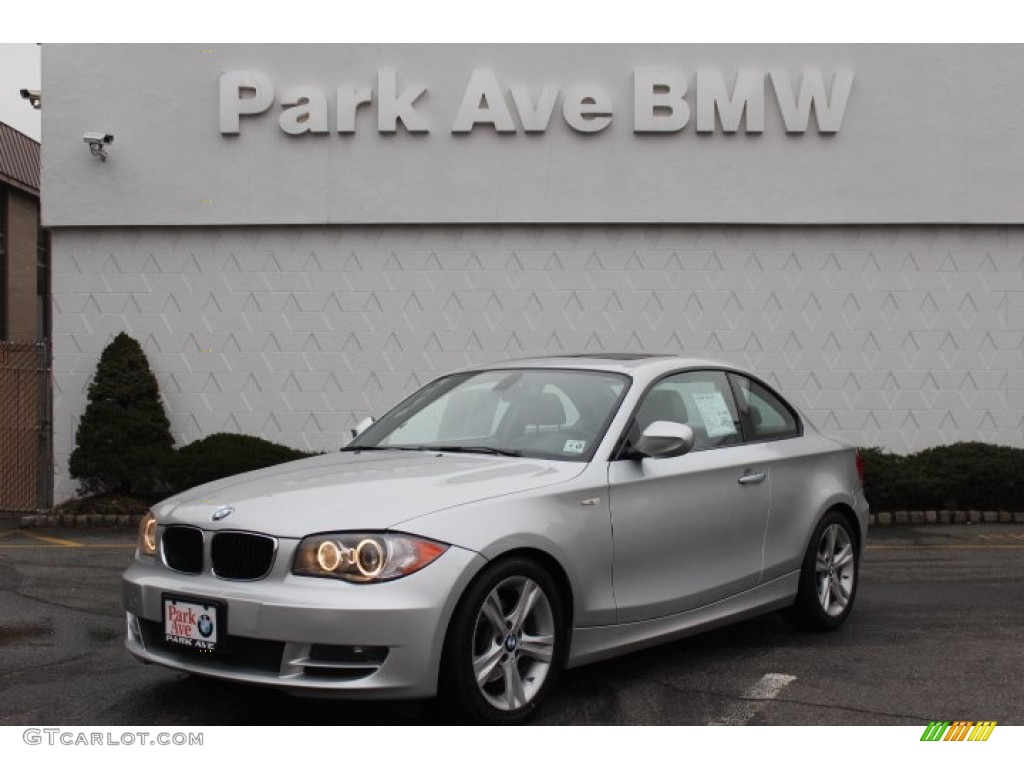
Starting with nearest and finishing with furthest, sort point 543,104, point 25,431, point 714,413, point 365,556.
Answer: point 365,556 → point 714,413 → point 543,104 → point 25,431

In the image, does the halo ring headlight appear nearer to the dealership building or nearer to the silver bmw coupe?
the silver bmw coupe

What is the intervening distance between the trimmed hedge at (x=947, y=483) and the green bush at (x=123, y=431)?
7.99 m

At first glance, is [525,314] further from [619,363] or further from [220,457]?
[619,363]

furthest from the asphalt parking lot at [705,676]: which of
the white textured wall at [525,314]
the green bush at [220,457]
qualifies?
the white textured wall at [525,314]

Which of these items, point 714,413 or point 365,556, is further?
point 714,413

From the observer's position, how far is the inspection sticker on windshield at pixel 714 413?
6207mm

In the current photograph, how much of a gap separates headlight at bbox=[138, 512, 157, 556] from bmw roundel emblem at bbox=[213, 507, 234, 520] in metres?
0.44

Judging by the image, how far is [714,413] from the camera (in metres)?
6.30

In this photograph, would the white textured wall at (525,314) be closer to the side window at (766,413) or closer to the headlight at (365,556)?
the side window at (766,413)

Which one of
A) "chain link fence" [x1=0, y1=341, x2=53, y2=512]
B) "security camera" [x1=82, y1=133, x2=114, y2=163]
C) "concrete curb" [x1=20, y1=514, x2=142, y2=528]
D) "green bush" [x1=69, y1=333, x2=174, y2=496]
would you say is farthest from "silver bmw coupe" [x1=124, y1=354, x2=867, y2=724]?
"chain link fence" [x1=0, y1=341, x2=53, y2=512]

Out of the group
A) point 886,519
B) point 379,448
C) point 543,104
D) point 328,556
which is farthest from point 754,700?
point 543,104

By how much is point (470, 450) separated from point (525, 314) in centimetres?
911

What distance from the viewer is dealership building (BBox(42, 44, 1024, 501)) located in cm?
1459
